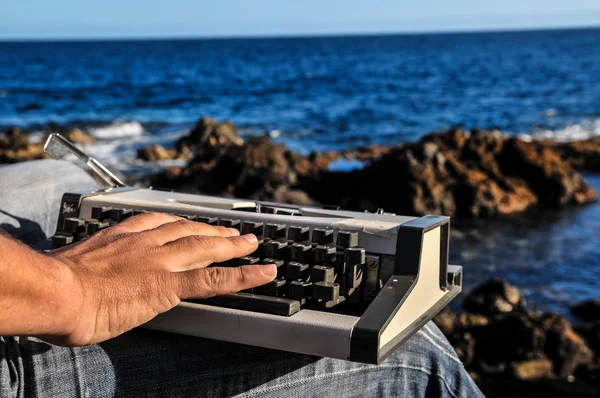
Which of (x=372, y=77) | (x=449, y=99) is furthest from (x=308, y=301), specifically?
(x=372, y=77)

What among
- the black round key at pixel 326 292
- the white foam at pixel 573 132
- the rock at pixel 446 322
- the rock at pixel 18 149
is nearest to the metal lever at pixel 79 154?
the black round key at pixel 326 292

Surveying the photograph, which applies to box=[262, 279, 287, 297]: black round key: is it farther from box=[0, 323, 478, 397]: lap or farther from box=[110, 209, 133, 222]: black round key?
box=[110, 209, 133, 222]: black round key

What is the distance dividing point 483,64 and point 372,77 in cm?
1407

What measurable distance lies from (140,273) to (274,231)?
1.30ft

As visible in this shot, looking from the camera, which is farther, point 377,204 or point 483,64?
point 483,64

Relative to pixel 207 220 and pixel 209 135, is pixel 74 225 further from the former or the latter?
pixel 209 135

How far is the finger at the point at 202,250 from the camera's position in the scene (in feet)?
4.84

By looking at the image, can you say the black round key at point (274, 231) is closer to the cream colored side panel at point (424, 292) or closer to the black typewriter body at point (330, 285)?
the black typewriter body at point (330, 285)

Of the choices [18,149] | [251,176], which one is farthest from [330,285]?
[18,149]

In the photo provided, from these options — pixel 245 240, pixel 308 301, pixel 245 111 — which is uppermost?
pixel 245 240

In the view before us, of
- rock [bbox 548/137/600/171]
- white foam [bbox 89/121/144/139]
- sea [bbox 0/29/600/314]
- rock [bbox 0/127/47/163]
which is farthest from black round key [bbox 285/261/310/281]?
white foam [bbox 89/121/144/139]

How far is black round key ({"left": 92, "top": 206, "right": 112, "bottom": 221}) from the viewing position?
197cm

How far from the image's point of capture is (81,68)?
47.0 m

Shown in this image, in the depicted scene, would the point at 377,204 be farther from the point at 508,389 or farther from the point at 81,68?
the point at 81,68
